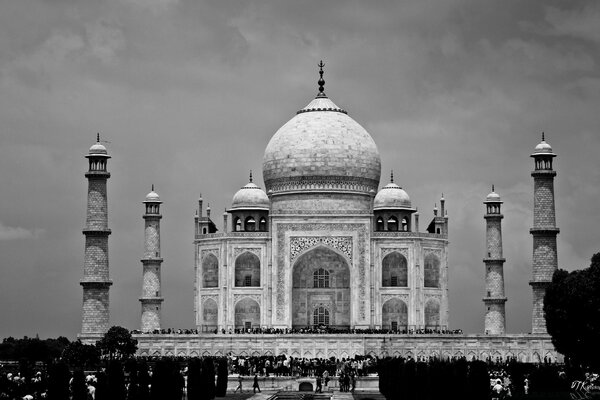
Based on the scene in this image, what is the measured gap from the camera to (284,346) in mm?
51438

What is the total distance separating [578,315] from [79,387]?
1691 centimetres

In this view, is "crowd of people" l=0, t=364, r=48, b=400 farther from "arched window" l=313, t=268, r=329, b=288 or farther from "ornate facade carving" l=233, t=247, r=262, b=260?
"arched window" l=313, t=268, r=329, b=288

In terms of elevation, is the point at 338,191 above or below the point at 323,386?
above

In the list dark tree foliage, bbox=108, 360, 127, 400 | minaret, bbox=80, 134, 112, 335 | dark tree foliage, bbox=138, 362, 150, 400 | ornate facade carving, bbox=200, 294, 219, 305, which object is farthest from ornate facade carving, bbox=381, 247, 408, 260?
dark tree foliage, bbox=108, 360, 127, 400

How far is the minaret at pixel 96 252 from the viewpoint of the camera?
2110 inches

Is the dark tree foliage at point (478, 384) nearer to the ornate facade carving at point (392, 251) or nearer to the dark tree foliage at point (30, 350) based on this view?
the dark tree foliage at point (30, 350)

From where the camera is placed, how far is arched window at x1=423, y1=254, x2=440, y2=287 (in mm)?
56094

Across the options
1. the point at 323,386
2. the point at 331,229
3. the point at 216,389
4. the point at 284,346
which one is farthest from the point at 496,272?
the point at 216,389

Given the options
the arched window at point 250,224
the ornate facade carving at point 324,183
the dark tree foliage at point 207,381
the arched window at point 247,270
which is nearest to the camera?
the dark tree foliage at point 207,381

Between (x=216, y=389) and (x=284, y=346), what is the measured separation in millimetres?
11953

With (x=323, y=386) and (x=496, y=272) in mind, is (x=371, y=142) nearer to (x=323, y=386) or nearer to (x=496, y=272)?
(x=496, y=272)

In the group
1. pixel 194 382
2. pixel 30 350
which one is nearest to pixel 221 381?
pixel 194 382

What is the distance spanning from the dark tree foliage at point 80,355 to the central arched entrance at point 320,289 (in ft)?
29.4

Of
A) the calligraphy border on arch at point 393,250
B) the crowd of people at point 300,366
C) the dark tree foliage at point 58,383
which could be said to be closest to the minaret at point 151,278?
the crowd of people at point 300,366
